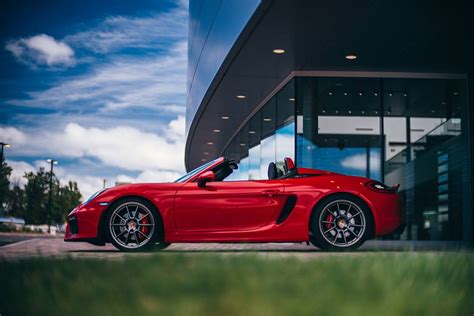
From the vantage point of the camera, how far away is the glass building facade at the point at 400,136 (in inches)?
531

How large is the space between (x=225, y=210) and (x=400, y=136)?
769 cm

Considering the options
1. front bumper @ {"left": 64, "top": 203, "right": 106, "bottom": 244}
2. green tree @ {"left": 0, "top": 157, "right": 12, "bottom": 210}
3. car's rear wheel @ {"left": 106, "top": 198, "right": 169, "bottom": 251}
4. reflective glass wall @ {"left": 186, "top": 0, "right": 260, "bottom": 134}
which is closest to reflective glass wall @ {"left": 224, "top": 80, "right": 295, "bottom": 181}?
reflective glass wall @ {"left": 186, "top": 0, "right": 260, "bottom": 134}

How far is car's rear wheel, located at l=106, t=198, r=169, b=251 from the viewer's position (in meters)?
7.22

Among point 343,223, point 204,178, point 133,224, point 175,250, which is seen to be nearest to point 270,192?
point 204,178

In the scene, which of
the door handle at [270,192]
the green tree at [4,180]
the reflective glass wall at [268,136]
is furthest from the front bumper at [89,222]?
the green tree at [4,180]

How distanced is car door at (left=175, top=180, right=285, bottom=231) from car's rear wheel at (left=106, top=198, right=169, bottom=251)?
28 centimetres

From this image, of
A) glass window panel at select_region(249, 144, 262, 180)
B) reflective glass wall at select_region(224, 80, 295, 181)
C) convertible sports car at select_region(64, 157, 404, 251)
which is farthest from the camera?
glass window panel at select_region(249, 144, 262, 180)

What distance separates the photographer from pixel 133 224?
7.25 meters

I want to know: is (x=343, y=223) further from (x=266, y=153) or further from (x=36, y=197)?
(x=36, y=197)

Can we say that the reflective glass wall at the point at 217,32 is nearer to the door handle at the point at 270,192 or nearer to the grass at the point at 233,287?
the door handle at the point at 270,192

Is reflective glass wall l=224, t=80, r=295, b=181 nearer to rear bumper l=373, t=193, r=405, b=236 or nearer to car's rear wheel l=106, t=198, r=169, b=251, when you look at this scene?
rear bumper l=373, t=193, r=405, b=236

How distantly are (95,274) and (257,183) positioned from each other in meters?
4.42

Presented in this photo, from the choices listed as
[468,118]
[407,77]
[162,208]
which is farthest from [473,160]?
[162,208]

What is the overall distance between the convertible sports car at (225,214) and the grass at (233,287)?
3455 millimetres
